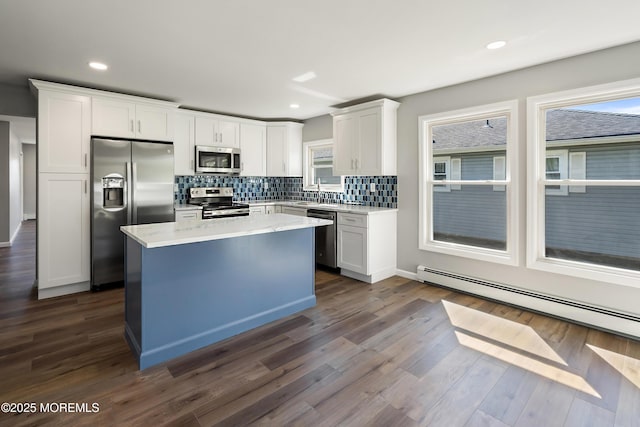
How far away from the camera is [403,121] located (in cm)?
441

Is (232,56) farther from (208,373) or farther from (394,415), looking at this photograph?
(394,415)

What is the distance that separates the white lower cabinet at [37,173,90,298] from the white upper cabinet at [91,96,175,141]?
64 centimetres

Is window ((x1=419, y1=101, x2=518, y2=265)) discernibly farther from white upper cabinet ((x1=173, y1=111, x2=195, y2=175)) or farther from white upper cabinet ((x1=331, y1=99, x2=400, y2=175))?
white upper cabinet ((x1=173, y1=111, x2=195, y2=175))

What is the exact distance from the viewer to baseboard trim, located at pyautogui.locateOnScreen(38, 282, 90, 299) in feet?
12.1

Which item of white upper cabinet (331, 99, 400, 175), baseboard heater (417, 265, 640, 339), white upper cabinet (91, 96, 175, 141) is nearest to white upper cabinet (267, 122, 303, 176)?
white upper cabinet (331, 99, 400, 175)

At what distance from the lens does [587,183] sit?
3.05 m

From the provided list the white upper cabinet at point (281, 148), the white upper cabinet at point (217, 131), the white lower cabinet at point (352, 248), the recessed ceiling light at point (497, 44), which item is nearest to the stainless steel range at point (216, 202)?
the white upper cabinet at point (217, 131)

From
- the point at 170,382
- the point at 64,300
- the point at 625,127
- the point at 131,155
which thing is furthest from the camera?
the point at 131,155

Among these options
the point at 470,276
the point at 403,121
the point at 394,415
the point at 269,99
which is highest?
the point at 269,99

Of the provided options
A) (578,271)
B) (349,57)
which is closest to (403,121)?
(349,57)

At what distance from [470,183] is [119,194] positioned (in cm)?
418

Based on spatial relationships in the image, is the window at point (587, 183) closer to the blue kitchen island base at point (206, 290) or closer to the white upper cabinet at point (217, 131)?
the blue kitchen island base at point (206, 290)

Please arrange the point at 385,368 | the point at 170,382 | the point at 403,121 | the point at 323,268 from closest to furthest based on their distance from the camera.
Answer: the point at 170,382
the point at 385,368
the point at 403,121
the point at 323,268

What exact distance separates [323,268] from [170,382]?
3027 millimetres
